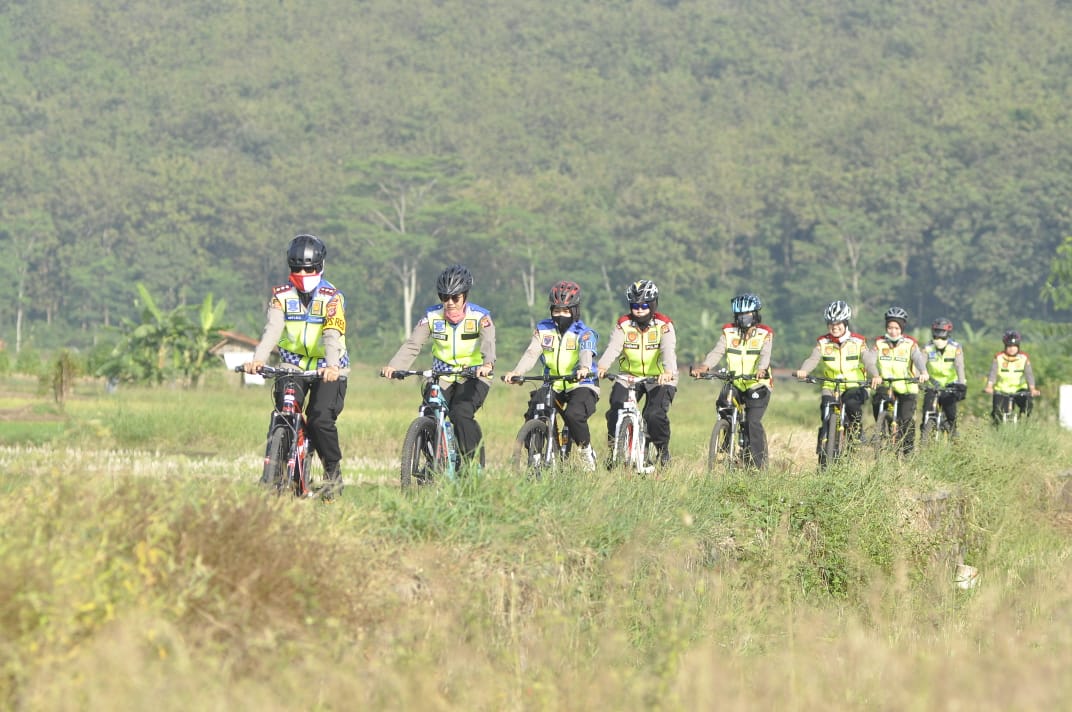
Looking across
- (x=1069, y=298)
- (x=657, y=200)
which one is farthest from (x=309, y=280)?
(x=657, y=200)

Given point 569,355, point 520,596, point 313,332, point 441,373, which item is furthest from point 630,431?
point 520,596

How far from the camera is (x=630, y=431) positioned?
43.9 ft

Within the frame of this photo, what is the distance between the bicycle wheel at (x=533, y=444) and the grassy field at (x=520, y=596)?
0.87 m

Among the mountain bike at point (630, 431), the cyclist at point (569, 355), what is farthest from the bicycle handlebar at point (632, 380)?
the cyclist at point (569, 355)

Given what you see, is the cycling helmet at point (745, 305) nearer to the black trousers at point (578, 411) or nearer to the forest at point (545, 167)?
the black trousers at point (578, 411)

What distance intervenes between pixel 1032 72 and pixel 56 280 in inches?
3004

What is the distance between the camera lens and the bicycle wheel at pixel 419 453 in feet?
35.2

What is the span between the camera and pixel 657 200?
10081 centimetres

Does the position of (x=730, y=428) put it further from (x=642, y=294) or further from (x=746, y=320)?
(x=642, y=294)

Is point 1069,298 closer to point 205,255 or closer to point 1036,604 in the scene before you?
point 1036,604

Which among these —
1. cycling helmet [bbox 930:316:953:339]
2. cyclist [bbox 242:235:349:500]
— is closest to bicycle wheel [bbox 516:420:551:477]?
cyclist [bbox 242:235:349:500]

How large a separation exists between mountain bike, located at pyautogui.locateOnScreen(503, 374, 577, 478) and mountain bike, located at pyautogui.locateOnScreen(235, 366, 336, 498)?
1.75m

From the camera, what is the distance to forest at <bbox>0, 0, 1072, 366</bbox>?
92812mm

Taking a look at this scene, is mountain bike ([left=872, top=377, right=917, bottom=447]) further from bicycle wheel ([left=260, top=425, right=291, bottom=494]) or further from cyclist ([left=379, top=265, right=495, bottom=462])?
bicycle wheel ([left=260, top=425, right=291, bottom=494])
